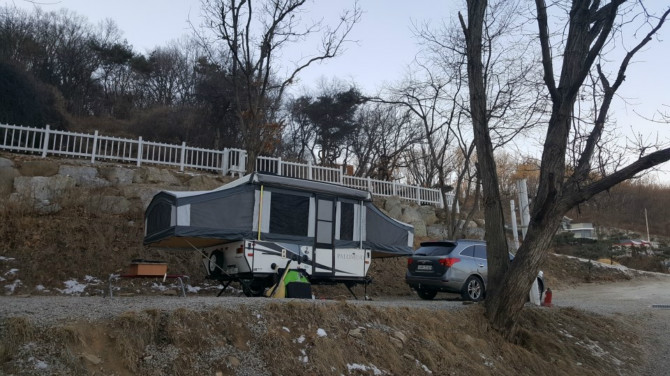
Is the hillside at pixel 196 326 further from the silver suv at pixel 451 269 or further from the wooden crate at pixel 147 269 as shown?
the silver suv at pixel 451 269

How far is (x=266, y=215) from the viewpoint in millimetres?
10461

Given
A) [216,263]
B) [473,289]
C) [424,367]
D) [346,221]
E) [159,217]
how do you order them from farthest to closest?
1. [473,289]
2. [346,221]
3. [216,263]
4. [159,217]
5. [424,367]

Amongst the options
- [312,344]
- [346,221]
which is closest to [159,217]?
[346,221]

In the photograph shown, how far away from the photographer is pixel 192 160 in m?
18.1

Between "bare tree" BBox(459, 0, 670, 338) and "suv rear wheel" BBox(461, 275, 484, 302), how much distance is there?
426 centimetres

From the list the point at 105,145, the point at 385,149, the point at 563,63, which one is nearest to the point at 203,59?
the point at 385,149

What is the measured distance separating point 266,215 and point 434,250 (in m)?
5.35

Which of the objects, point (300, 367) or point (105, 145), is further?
point (105, 145)

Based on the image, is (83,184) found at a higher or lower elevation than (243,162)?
lower

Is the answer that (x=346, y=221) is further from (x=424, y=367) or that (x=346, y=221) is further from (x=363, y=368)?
(x=363, y=368)

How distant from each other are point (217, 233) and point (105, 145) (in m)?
8.83

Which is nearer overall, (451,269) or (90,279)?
(90,279)

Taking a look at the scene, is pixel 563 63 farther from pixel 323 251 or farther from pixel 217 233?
pixel 217 233

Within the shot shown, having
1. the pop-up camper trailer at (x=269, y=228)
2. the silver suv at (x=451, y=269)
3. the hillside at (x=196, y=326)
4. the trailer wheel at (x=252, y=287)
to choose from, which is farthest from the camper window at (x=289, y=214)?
the silver suv at (x=451, y=269)
